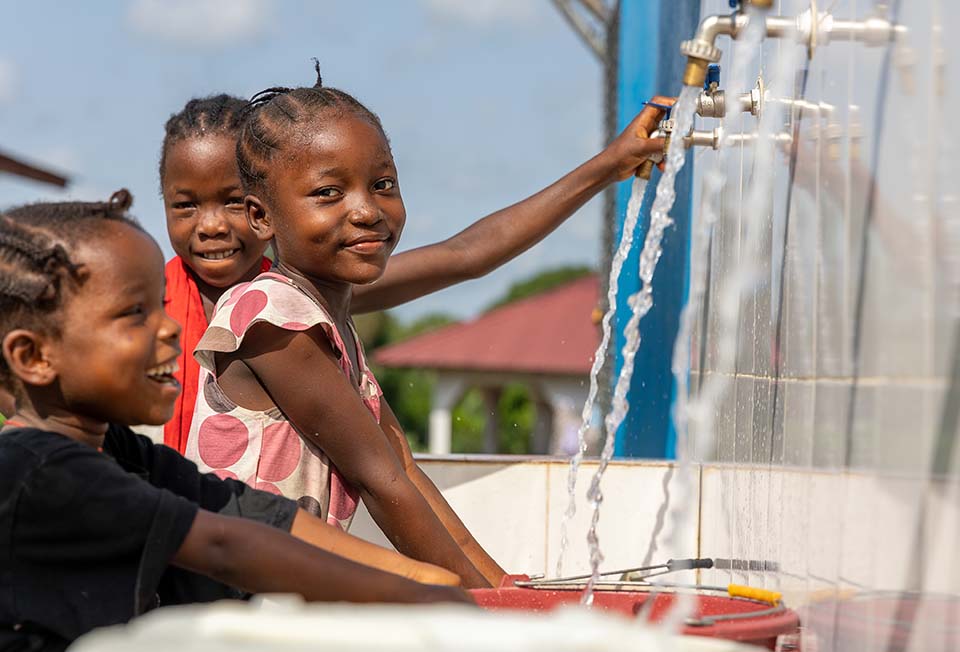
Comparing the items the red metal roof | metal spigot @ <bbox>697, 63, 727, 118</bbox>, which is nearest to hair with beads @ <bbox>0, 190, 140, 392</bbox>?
metal spigot @ <bbox>697, 63, 727, 118</bbox>

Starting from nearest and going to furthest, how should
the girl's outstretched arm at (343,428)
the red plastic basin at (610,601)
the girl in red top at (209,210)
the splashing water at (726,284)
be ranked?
the splashing water at (726,284) < the red plastic basin at (610,601) < the girl's outstretched arm at (343,428) < the girl in red top at (209,210)

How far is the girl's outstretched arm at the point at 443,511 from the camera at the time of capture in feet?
7.19

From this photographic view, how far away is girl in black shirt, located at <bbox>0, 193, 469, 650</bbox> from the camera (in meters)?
1.40

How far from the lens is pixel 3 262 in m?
1.51

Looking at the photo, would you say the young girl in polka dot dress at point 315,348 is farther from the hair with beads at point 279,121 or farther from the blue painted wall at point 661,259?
the blue painted wall at point 661,259

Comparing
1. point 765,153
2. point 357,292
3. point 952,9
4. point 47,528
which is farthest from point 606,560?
point 952,9

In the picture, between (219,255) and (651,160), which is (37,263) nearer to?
(219,255)

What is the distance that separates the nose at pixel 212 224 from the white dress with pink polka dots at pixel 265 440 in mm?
656

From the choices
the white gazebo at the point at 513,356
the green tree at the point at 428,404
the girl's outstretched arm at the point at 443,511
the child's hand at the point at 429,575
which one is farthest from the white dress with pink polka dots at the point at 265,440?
the white gazebo at the point at 513,356

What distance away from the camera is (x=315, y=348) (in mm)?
2025

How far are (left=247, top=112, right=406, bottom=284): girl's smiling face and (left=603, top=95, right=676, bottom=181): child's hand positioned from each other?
572 millimetres

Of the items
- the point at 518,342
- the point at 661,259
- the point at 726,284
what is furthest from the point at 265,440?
the point at 518,342

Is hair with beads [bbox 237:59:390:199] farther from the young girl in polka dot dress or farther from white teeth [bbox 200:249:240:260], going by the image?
white teeth [bbox 200:249:240:260]

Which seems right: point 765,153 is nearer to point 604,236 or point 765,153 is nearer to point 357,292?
point 357,292
